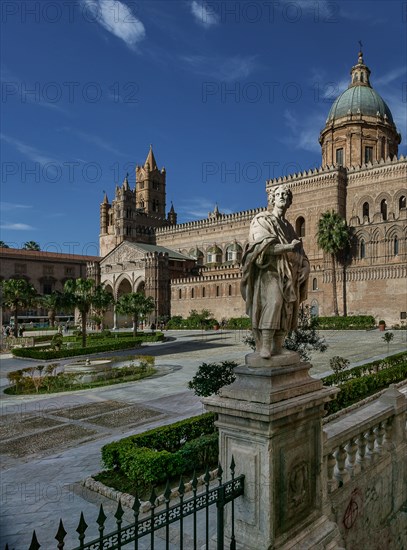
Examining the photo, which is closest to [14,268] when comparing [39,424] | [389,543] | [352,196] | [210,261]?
[210,261]

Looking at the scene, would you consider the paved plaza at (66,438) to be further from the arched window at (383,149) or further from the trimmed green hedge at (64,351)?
the arched window at (383,149)

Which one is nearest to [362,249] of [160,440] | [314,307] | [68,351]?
[314,307]

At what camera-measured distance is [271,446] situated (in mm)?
3832

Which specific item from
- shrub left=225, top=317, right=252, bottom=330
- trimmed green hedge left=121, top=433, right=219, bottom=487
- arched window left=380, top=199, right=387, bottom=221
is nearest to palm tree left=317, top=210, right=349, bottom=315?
arched window left=380, top=199, right=387, bottom=221

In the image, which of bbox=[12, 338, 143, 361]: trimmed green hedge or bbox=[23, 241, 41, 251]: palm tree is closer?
bbox=[12, 338, 143, 361]: trimmed green hedge

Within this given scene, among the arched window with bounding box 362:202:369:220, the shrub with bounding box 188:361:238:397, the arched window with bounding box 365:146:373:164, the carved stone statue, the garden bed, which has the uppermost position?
the arched window with bounding box 365:146:373:164

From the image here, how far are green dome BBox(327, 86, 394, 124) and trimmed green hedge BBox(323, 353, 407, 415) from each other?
4883cm

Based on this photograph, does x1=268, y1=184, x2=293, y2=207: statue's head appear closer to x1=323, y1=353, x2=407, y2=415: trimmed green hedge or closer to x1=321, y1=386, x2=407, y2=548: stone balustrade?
x1=321, y1=386, x2=407, y2=548: stone balustrade

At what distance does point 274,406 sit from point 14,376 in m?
15.7

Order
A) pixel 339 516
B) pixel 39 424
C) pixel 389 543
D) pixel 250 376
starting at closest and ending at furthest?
pixel 250 376 → pixel 339 516 → pixel 389 543 → pixel 39 424

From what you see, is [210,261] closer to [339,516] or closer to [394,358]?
[394,358]

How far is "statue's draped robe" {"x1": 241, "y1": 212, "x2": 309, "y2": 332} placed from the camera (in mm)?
4164

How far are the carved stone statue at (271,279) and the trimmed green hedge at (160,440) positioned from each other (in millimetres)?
4331

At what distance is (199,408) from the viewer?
12.5 m
